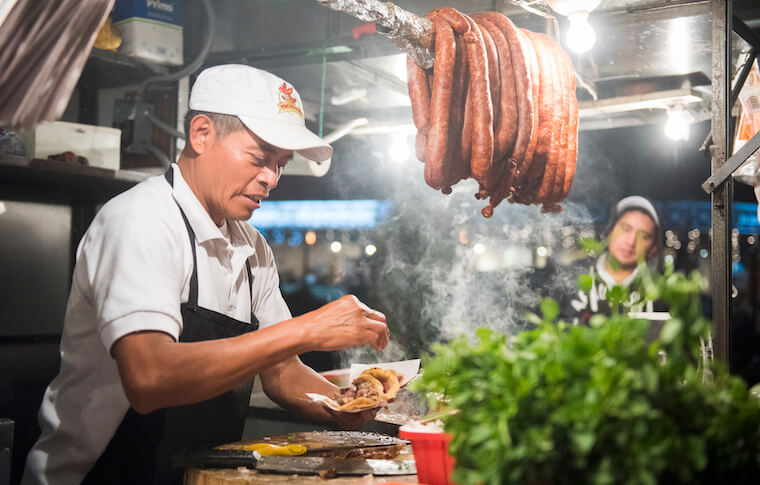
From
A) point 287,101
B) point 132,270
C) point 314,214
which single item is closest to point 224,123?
point 287,101

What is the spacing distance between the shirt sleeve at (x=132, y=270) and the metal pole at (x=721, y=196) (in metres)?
2.18

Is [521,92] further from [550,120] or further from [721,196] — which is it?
[721,196]

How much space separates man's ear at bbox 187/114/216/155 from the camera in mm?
2477

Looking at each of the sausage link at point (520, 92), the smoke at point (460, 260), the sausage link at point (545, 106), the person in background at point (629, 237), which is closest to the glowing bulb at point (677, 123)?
the smoke at point (460, 260)

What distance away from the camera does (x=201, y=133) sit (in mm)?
2486

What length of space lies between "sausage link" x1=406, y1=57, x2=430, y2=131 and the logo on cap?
28.1 inches

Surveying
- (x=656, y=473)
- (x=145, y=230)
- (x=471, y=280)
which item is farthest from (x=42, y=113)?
(x=471, y=280)

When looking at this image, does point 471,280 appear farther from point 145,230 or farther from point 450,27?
point 145,230

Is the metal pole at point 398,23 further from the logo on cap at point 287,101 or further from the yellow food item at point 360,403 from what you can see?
the yellow food item at point 360,403

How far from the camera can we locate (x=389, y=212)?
7441 mm

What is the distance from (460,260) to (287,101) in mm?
4065

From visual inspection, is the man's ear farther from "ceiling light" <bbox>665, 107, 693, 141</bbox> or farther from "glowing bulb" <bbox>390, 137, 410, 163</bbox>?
"ceiling light" <bbox>665, 107, 693, 141</bbox>

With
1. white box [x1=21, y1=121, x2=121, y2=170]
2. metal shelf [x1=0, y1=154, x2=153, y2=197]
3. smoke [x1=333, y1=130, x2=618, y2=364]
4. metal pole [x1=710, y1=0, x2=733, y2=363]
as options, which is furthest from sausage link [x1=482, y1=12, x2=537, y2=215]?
smoke [x1=333, y1=130, x2=618, y2=364]

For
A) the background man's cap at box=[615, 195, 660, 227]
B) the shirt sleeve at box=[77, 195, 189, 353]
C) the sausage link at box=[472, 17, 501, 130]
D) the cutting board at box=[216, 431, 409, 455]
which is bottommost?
the cutting board at box=[216, 431, 409, 455]
